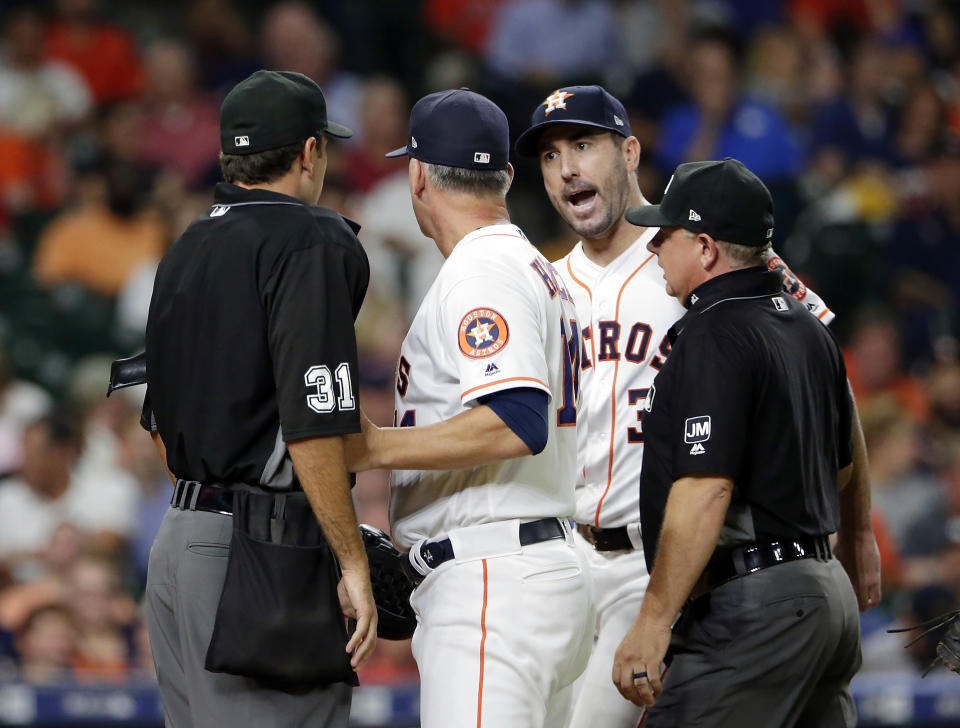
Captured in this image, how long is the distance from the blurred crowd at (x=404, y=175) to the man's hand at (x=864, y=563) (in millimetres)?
2706

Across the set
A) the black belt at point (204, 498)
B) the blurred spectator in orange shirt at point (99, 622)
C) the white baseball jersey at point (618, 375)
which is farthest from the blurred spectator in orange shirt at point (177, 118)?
the black belt at point (204, 498)

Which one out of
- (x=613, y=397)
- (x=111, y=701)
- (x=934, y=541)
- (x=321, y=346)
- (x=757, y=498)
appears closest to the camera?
(x=321, y=346)

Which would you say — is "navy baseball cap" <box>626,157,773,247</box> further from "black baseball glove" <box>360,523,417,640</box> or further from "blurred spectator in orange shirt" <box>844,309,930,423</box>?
"blurred spectator in orange shirt" <box>844,309,930,423</box>

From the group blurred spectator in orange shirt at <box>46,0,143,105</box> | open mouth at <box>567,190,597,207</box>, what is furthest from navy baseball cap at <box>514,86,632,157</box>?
blurred spectator in orange shirt at <box>46,0,143,105</box>

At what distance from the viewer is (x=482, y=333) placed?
3.03 m

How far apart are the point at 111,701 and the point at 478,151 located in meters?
3.39

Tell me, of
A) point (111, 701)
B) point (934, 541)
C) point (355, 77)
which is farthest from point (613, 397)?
point (355, 77)

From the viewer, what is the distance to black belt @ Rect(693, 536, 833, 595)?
10.5 feet

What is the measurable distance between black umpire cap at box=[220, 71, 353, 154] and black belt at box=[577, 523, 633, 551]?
1.57 meters

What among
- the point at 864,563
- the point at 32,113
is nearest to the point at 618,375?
the point at 864,563

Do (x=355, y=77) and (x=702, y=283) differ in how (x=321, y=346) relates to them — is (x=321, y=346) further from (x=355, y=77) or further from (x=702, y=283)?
(x=355, y=77)

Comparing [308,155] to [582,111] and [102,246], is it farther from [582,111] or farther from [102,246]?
[102,246]

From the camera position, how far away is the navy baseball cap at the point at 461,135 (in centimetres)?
325

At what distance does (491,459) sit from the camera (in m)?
3.01
